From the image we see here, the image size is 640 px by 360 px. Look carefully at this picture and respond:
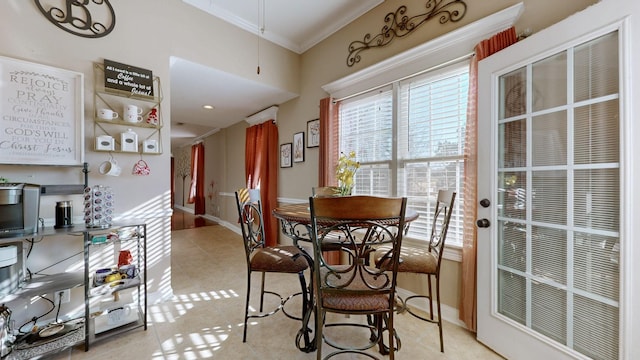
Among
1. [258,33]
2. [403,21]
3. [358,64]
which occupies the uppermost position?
[258,33]

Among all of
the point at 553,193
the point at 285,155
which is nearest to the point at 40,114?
the point at 285,155

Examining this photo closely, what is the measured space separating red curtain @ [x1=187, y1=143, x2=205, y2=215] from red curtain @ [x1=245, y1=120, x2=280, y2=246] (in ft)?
11.9

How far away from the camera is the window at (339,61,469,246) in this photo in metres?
1.98

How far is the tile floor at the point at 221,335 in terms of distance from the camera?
1.56m

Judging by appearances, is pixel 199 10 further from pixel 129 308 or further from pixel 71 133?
pixel 129 308

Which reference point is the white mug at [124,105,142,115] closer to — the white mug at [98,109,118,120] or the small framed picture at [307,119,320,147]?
the white mug at [98,109,118,120]

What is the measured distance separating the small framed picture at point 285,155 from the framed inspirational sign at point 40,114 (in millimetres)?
2313

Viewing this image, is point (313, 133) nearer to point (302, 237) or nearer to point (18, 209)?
point (302, 237)

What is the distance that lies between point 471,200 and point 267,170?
3045 millimetres

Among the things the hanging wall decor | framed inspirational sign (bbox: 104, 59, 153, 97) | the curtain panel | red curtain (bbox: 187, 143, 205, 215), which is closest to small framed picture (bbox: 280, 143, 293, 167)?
the curtain panel

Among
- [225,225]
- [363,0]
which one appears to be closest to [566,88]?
[363,0]

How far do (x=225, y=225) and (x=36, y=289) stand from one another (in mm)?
4508

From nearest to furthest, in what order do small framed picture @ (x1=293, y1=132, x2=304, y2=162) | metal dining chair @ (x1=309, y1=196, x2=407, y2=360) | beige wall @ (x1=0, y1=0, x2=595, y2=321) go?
metal dining chair @ (x1=309, y1=196, x2=407, y2=360) → beige wall @ (x1=0, y1=0, x2=595, y2=321) → small framed picture @ (x1=293, y1=132, x2=304, y2=162)

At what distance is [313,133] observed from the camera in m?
3.30
